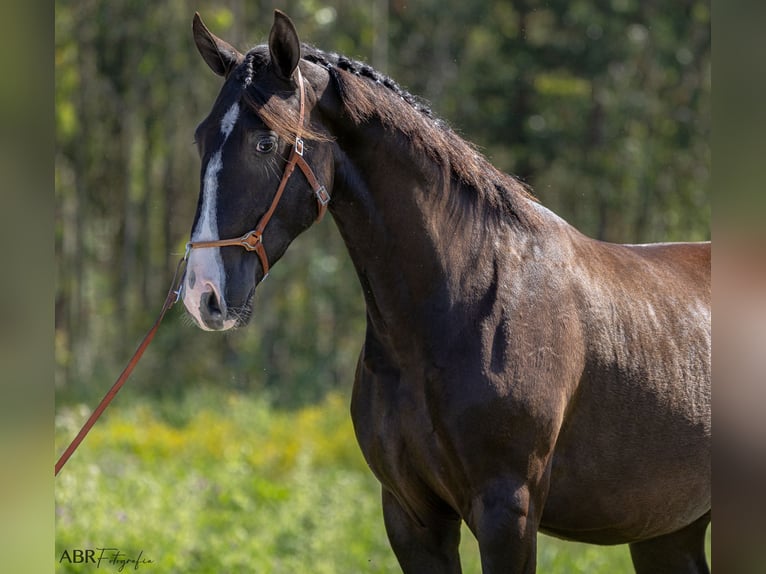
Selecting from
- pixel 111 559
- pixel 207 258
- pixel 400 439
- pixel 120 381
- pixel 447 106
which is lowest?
pixel 111 559

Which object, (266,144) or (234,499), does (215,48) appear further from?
(234,499)

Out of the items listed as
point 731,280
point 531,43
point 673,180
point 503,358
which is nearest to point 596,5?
point 531,43

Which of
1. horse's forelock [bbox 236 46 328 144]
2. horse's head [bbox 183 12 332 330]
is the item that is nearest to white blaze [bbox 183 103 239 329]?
horse's head [bbox 183 12 332 330]

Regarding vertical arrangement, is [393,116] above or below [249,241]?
above

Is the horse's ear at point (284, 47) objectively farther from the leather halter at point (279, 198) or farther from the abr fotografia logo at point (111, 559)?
the abr fotografia logo at point (111, 559)

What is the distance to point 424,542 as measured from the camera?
2967 mm

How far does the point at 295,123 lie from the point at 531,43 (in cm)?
807

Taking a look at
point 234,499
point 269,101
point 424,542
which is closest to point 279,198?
point 269,101

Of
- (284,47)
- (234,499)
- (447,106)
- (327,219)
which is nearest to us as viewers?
(284,47)

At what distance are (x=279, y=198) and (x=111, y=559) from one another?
2.59m

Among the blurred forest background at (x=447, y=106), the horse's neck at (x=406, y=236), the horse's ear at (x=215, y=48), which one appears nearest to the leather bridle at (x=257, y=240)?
the horse's neck at (x=406, y=236)

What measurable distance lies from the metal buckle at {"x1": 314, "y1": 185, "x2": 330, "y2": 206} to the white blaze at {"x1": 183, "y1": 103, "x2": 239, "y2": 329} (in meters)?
0.29

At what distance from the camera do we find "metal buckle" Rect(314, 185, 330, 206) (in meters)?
2.59

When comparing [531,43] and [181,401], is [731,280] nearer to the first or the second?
[181,401]
